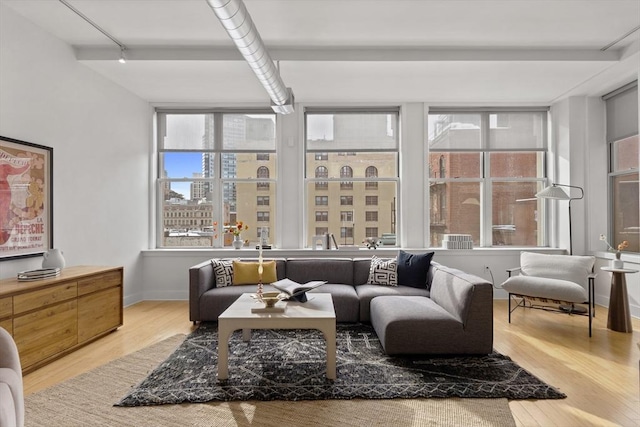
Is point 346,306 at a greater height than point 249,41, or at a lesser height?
lesser

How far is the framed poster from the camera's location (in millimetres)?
3430

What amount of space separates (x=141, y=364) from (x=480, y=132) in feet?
18.5

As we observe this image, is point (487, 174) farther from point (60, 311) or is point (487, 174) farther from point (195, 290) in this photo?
point (60, 311)

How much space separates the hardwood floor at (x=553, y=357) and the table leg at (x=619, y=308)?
0.09 metres

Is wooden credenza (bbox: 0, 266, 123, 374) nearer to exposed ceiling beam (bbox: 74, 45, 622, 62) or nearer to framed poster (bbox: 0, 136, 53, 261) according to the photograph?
framed poster (bbox: 0, 136, 53, 261)

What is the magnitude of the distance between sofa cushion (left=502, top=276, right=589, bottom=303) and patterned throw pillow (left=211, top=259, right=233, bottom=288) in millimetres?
3292

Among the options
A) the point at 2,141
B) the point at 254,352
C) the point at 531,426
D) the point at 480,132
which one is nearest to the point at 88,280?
the point at 2,141

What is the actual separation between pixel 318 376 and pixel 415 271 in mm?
2129

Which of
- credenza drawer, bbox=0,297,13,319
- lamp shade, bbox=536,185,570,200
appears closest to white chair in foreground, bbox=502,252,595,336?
lamp shade, bbox=536,185,570,200

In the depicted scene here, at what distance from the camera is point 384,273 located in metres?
4.70

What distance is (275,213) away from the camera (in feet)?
19.9

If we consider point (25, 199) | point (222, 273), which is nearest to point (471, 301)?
point (222, 273)

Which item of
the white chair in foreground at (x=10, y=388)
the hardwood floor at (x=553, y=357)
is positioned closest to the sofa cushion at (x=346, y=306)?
the hardwood floor at (x=553, y=357)

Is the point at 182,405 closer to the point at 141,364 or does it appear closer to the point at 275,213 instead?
the point at 141,364
